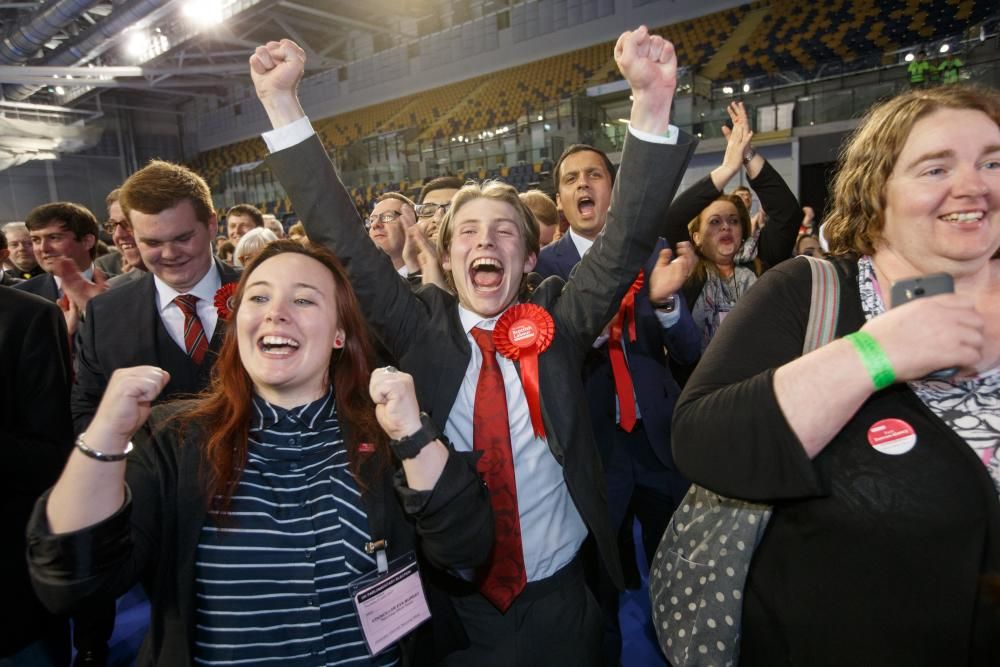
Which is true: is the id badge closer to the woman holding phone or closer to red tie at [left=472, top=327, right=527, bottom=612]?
red tie at [left=472, top=327, right=527, bottom=612]

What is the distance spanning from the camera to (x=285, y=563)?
46.2 inches

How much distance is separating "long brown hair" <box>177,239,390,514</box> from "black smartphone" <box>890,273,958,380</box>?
0.99 meters

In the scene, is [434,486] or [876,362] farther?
[434,486]

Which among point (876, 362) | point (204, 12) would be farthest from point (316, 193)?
point (204, 12)

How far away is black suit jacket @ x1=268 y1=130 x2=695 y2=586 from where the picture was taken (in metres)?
1.41

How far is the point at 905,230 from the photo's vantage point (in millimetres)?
1028

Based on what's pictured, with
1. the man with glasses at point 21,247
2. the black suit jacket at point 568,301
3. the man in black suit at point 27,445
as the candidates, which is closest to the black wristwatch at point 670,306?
the black suit jacket at point 568,301

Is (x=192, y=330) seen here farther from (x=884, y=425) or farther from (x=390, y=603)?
(x=884, y=425)

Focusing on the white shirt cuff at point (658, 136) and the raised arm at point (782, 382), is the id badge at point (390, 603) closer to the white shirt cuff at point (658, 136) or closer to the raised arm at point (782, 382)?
the raised arm at point (782, 382)

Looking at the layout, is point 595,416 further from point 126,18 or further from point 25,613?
point 126,18

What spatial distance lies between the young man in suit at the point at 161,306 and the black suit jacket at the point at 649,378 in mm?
1343

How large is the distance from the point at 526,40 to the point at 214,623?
1641 cm

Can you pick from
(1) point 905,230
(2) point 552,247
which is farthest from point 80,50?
(1) point 905,230

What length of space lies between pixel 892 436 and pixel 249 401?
4.07 ft
